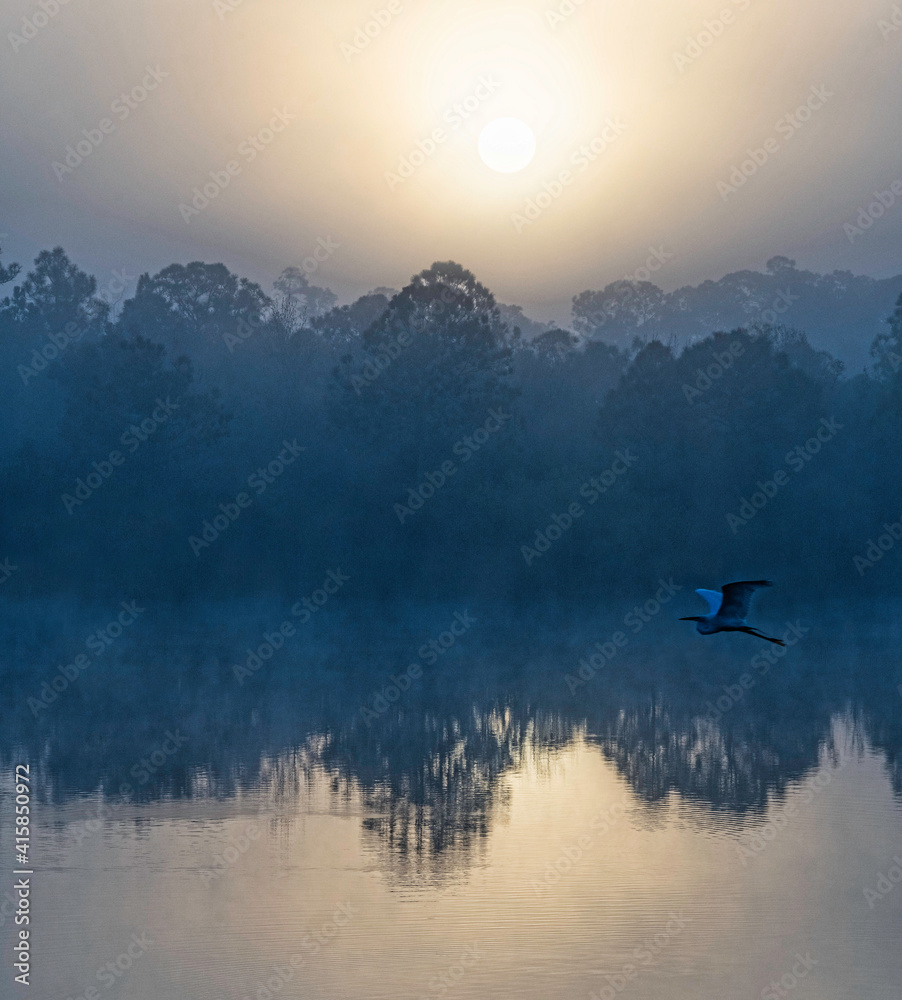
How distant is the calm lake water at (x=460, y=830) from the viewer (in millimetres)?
12891

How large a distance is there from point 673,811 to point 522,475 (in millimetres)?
29905

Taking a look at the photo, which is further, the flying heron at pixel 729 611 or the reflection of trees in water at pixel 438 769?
the reflection of trees in water at pixel 438 769

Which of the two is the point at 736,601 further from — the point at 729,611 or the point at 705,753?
Result: the point at 705,753

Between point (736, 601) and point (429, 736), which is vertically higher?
point (736, 601)

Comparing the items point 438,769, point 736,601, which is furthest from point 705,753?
point 736,601

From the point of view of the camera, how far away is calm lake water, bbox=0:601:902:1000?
42.3 feet

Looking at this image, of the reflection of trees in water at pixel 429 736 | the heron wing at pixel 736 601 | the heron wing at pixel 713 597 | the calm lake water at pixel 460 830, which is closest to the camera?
the calm lake water at pixel 460 830

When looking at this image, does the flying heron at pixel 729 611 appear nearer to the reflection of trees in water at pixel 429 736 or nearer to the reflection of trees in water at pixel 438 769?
the reflection of trees in water at pixel 429 736

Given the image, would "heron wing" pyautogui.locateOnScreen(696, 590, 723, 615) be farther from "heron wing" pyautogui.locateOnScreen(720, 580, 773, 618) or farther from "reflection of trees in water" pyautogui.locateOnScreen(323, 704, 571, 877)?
"reflection of trees in water" pyautogui.locateOnScreen(323, 704, 571, 877)

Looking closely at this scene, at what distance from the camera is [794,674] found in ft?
99.7

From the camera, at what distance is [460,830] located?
683 inches

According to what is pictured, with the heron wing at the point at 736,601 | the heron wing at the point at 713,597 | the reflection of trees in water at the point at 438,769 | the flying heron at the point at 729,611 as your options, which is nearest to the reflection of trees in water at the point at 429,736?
the reflection of trees in water at the point at 438,769

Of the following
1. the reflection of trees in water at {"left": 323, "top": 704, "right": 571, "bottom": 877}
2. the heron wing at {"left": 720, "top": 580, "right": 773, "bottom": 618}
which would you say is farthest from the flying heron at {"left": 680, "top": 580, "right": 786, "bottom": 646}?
the reflection of trees in water at {"left": 323, "top": 704, "right": 571, "bottom": 877}

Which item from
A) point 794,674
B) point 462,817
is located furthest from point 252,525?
point 462,817
